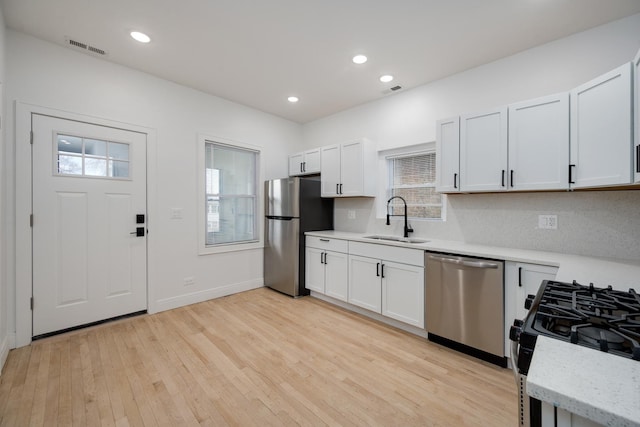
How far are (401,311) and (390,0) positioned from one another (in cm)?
270

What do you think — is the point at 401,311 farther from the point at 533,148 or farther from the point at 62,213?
the point at 62,213

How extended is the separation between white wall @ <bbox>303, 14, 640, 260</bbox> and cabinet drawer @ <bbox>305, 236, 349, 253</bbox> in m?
0.66

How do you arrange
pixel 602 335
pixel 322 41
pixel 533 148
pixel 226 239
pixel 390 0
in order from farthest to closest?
1. pixel 226 239
2. pixel 322 41
3. pixel 533 148
4. pixel 390 0
5. pixel 602 335

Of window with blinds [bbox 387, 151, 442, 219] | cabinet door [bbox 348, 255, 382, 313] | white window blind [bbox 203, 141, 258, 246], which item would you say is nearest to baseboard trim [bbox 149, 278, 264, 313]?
white window blind [bbox 203, 141, 258, 246]

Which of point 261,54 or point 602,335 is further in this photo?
point 261,54

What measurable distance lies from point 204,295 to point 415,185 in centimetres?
310

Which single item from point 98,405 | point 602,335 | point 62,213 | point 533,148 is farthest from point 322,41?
point 98,405

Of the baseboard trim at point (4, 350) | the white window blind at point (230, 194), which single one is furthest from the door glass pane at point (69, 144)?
the baseboard trim at point (4, 350)

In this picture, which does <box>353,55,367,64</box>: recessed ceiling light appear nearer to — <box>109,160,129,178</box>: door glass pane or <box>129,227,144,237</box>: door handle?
<box>109,160,129,178</box>: door glass pane

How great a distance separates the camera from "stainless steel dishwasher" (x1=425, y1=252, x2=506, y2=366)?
2186 mm

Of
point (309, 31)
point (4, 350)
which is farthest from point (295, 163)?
point (4, 350)

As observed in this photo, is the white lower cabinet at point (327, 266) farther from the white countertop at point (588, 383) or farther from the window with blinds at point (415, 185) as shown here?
the white countertop at point (588, 383)

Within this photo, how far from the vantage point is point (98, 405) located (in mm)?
1760

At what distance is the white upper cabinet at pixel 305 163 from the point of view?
4.16 m
